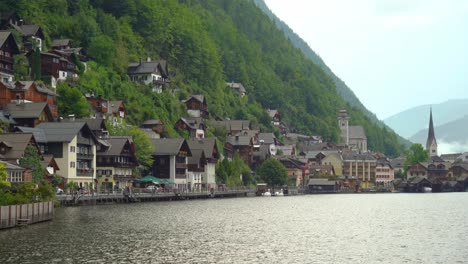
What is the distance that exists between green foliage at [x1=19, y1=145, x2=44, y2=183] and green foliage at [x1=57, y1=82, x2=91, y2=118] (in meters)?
33.7

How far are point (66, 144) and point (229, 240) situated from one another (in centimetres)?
5176

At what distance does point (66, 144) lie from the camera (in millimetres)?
100438

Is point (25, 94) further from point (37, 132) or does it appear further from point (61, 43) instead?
point (61, 43)

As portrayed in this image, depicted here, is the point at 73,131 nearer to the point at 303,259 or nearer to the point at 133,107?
the point at 133,107

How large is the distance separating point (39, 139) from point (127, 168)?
2367 cm

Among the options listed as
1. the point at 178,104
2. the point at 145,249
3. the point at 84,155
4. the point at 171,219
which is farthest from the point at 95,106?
the point at 145,249

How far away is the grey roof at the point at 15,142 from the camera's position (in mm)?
84188

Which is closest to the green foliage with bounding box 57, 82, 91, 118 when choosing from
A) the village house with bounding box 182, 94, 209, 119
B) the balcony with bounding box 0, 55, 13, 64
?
the balcony with bounding box 0, 55, 13, 64

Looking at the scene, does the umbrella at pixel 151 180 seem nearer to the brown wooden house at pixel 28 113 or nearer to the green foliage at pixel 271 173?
the brown wooden house at pixel 28 113

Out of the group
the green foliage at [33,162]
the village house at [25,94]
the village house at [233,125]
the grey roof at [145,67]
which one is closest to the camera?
the green foliage at [33,162]

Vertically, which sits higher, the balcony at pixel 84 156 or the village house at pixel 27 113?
the village house at pixel 27 113

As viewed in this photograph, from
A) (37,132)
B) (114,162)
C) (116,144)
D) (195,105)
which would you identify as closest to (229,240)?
(37,132)

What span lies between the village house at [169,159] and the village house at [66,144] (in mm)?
26584

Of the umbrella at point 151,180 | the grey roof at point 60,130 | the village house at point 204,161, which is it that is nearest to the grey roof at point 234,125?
the village house at point 204,161
